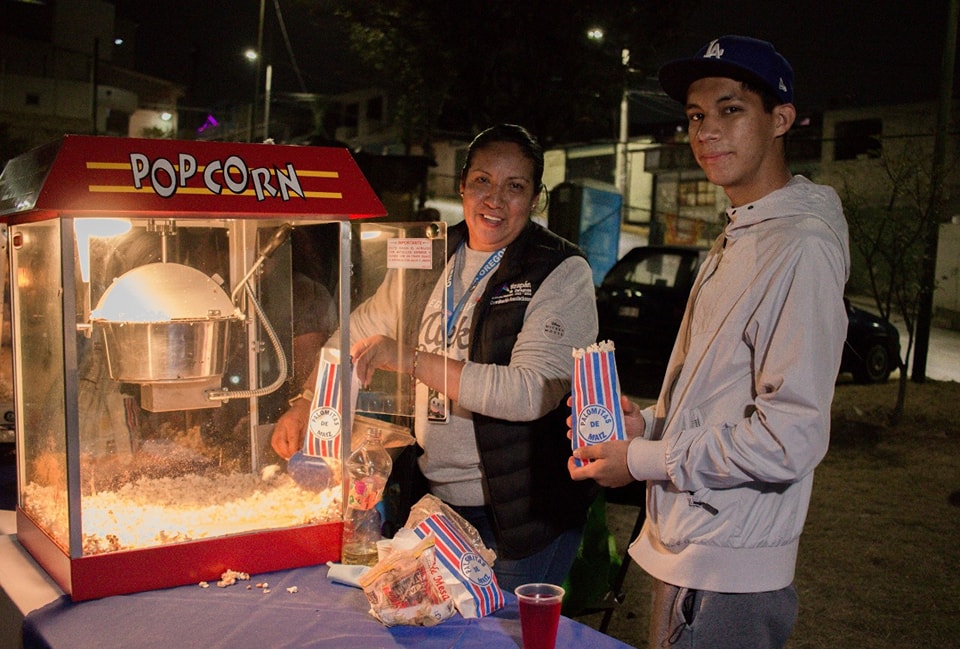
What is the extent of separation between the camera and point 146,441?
2.32m

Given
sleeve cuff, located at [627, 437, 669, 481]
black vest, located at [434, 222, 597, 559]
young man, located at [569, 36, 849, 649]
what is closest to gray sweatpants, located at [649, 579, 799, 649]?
young man, located at [569, 36, 849, 649]

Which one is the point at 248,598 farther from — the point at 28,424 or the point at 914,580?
→ the point at 914,580

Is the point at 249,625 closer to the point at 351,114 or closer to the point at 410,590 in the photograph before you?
the point at 410,590

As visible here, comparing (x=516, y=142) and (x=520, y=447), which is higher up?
(x=516, y=142)

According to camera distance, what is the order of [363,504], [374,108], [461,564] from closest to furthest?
[461,564] < [363,504] < [374,108]

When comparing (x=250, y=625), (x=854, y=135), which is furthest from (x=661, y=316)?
(x=854, y=135)

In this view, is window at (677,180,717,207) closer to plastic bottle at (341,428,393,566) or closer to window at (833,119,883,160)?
window at (833,119,883,160)

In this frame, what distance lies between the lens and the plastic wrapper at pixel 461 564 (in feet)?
6.37

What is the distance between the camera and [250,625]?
189 cm

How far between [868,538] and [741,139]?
4.80 m

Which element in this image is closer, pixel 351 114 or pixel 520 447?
pixel 520 447

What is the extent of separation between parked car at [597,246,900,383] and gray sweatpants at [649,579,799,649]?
9309 millimetres

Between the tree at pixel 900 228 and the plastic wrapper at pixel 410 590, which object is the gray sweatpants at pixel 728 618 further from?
the tree at pixel 900 228

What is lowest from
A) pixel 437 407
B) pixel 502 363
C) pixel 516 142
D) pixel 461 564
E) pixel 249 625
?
pixel 249 625
